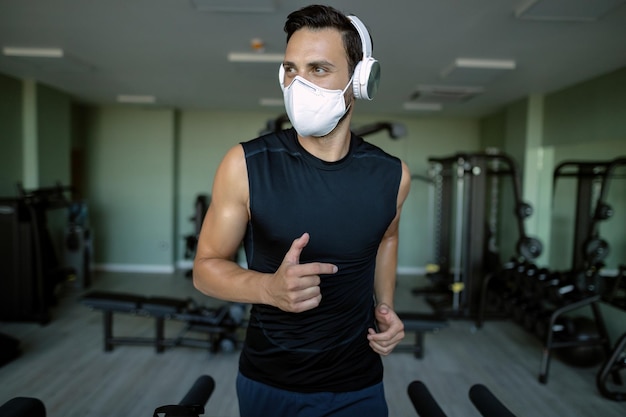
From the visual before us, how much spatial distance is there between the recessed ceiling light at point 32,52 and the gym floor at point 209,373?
2127 millimetres

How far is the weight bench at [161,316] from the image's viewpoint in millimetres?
2938

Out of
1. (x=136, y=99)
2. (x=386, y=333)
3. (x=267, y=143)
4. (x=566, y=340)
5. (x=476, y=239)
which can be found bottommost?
(x=566, y=340)

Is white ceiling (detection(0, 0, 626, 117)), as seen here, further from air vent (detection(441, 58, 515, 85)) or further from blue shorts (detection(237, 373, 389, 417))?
blue shorts (detection(237, 373, 389, 417))

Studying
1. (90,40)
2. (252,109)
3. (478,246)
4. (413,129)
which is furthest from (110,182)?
(478,246)

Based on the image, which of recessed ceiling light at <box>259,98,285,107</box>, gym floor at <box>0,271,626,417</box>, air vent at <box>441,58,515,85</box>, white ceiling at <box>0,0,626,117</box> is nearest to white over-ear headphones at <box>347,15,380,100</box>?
white ceiling at <box>0,0,626,117</box>

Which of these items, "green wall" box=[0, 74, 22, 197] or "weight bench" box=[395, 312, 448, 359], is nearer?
"weight bench" box=[395, 312, 448, 359]

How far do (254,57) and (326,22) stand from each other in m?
2.53

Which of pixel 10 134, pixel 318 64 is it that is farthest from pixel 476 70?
pixel 10 134

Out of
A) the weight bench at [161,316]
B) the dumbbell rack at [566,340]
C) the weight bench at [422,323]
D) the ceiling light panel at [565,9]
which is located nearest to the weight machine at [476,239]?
the dumbbell rack at [566,340]

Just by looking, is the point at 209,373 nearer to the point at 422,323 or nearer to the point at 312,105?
the point at 422,323

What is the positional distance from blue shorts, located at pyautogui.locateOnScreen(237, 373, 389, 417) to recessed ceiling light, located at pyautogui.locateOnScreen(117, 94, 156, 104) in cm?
475

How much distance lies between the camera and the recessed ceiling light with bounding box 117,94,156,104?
4.98 metres

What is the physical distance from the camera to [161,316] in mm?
2959

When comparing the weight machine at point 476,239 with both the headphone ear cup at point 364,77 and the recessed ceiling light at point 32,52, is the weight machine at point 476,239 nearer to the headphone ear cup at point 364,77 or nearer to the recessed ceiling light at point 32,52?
the headphone ear cup at point 364,77
